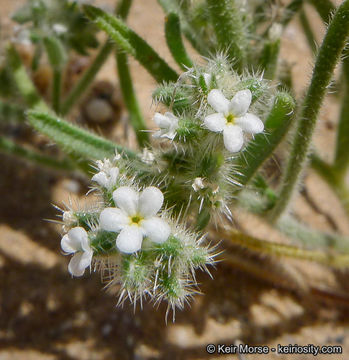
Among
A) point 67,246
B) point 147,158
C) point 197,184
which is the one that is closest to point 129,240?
point 67,246

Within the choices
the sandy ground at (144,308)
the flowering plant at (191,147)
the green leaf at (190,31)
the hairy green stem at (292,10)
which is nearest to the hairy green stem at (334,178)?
the flowering plant at (191,147)

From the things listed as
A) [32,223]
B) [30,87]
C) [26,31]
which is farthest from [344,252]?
[26,31]

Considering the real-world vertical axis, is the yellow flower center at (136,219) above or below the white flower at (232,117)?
below

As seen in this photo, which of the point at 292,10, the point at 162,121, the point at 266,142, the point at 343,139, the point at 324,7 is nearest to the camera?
the point at 162,121

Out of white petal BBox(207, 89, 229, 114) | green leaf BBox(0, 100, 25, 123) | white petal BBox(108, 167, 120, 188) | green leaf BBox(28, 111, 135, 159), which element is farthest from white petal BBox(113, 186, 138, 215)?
green leaf BBox(0, 100, 25, 123)

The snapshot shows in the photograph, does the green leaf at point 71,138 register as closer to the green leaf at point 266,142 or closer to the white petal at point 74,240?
the green leaf at point 266,142

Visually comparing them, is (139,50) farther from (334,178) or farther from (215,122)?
(334,178)
